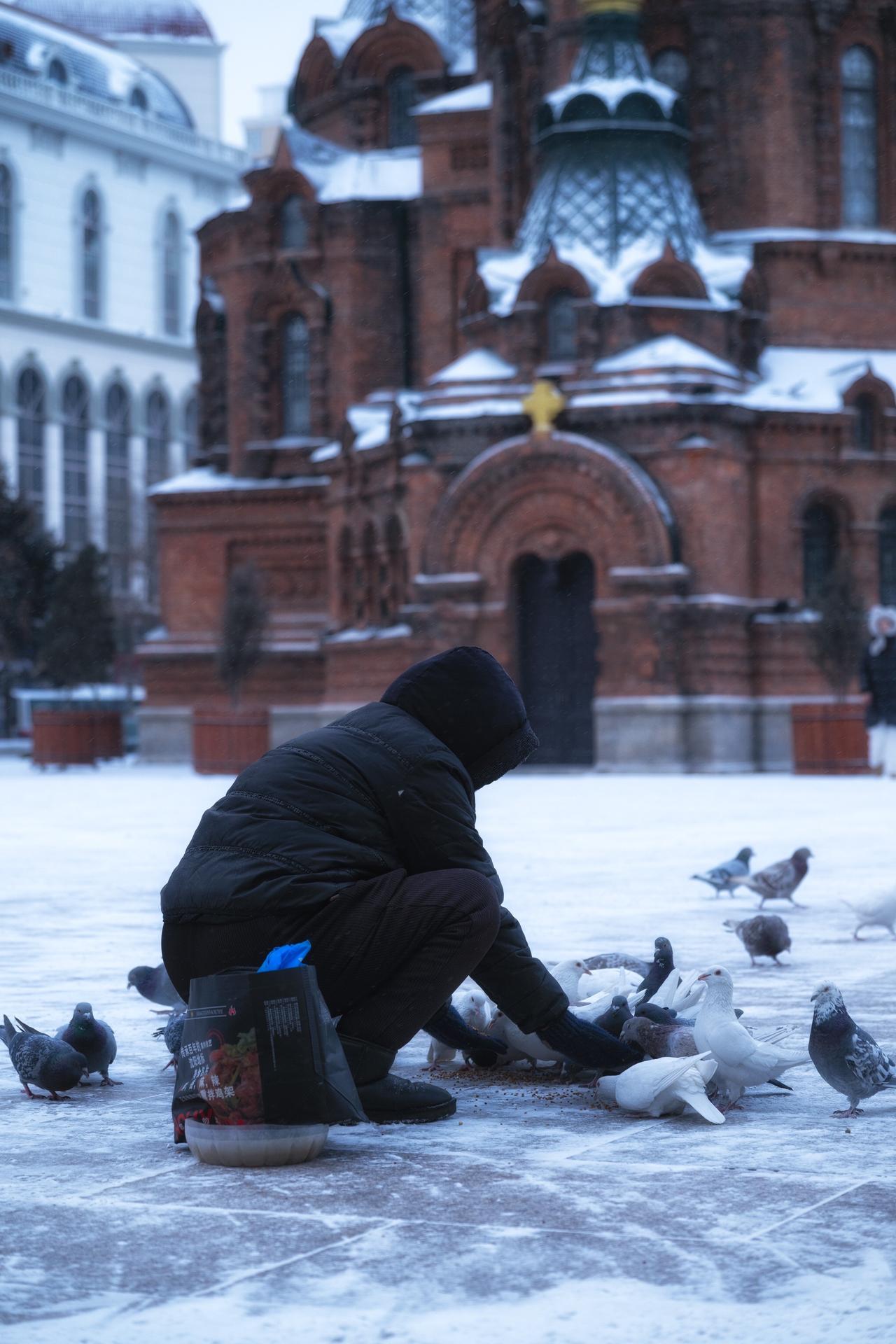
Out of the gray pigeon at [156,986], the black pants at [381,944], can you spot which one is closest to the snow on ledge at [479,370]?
the gray pigeon at [156,986]

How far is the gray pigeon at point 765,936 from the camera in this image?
356 inches

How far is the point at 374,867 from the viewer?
18.7 ft

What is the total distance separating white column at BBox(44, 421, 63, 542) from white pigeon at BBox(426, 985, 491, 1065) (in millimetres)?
79550

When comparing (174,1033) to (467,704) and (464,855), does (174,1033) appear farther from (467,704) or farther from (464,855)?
(467,704)

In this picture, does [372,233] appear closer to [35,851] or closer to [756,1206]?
[35,851]

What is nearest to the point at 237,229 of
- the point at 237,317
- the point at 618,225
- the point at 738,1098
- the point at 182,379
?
the point at 237,317

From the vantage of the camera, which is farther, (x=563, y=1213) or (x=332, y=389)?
(x=332, y=389)

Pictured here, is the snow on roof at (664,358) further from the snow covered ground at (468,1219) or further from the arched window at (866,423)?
the snow covered ground at (468,1219)

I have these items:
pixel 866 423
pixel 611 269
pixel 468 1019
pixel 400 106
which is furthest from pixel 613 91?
pixel 468 1019

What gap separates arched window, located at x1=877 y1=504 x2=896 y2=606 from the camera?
124ft

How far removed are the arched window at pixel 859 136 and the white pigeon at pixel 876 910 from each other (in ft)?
101

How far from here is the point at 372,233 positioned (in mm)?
43250

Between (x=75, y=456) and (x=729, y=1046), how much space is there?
278 ft

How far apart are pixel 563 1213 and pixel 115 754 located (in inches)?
1547
